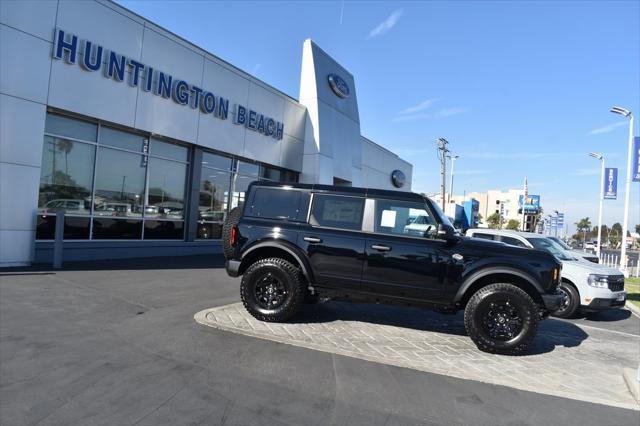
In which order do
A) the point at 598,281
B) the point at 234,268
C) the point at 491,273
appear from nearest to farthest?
the point at 491,273
the point at 234,268
the point at 598,281

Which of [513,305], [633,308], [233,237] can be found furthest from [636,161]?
[233,237]

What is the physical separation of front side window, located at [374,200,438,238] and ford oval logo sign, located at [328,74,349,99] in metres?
15.0

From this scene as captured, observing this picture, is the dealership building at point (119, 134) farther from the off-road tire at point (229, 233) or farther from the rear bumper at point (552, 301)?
the rear bumper at point (552, 301)

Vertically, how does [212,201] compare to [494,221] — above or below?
below

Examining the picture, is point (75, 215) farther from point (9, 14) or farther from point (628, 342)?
point (628, 342)

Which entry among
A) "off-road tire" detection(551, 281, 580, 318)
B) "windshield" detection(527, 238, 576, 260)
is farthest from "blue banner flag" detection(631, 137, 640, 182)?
"off-road tire" detection(551, 281, 580, 318)

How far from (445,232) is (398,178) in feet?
89.8

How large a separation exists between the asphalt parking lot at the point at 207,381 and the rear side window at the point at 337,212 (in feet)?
6.21

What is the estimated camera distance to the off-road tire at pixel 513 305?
207 inches

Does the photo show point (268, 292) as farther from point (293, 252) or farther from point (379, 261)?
point (379, 261)

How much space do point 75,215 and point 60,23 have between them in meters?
4.75

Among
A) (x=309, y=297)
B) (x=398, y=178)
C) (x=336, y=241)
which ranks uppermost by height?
(x=398, y=178)

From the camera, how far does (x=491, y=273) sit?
5406 mm

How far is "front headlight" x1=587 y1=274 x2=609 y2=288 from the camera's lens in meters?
7.97
